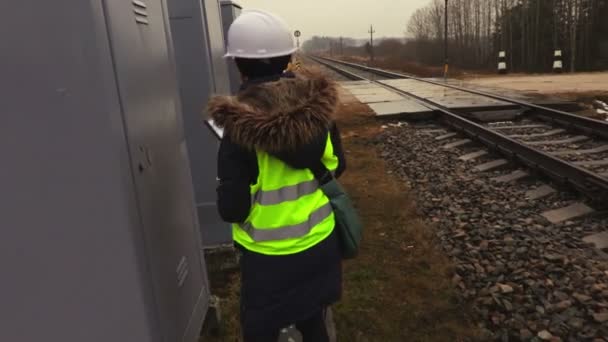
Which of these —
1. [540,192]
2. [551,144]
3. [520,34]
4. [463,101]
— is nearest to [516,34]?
A: [520,34]

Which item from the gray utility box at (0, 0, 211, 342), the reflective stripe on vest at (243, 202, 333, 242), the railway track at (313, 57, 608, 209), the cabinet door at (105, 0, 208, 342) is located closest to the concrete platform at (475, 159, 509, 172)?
the railway track at (313, 57, 608, 209)

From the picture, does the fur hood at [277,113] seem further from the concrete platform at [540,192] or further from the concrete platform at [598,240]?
the concrete platform at [540,192]

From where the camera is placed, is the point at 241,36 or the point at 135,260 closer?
the point at 135,260

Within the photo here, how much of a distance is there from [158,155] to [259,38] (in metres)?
0.69

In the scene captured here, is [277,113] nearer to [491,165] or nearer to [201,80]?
[201,80]

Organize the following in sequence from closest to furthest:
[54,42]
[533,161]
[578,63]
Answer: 1. [54,42]
2. [533,161]
3. [578,63]

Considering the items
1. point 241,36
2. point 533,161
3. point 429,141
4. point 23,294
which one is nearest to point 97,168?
point 23,294

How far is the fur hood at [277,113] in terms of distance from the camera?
1666 mm

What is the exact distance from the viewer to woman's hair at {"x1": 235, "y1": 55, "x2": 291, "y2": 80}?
1827 millimetres

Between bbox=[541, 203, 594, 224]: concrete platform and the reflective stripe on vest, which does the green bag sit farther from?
bbox=[541, 203, 594, 224]: concrete platform

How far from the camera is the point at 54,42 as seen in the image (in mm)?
1475

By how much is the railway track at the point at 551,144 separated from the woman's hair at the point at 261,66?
4297mm

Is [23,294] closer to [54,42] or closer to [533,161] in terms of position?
[54,42]

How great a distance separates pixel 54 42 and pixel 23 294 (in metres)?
0.89
